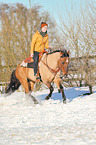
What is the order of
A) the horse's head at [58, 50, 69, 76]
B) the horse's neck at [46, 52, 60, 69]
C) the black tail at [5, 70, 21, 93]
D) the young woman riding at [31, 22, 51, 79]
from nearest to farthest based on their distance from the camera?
the horse's head at [58, 50, 69, 76] → the horse's neck at [46, 52, 60, 69] → the young woman riding at [31, 22, 51, 79] → the black tail at [5, 70, 21, 93]

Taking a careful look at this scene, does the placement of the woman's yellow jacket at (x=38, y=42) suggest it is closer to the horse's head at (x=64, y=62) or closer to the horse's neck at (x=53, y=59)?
the horse's neck at (x=53, y=59)

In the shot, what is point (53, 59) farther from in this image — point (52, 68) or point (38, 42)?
point (38, 42)

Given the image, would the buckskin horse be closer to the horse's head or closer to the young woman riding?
the horse's head

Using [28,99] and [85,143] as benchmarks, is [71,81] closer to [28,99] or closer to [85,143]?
[28,99]

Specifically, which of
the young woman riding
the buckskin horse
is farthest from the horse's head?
the young woman riding

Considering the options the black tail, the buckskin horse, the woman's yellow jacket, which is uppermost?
the woman's yellow jacket

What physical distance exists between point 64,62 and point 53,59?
1.48 ft

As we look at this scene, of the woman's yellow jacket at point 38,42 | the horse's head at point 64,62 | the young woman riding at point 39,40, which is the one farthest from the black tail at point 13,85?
the horse's head at point 64,62

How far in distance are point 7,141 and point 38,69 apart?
451 cm

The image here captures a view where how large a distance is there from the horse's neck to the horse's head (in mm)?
157

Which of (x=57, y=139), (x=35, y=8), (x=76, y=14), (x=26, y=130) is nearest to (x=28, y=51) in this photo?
(x=35, y=8)

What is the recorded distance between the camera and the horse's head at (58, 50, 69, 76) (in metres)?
7.18

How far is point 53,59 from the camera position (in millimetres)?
7488

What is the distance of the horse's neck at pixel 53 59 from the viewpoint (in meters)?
7.43
